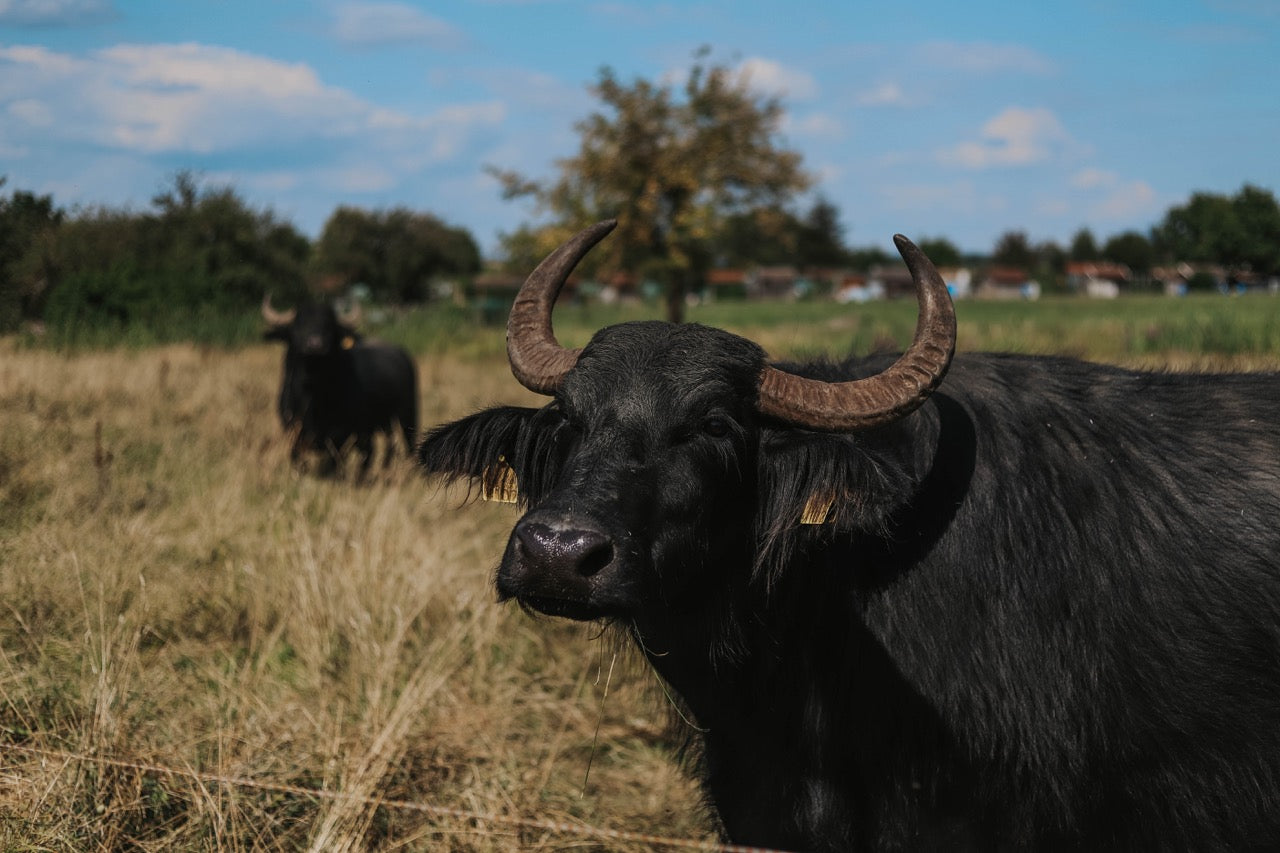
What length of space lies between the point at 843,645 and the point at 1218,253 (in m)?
10.3

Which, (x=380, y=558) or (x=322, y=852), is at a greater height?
(x=380, y=558)

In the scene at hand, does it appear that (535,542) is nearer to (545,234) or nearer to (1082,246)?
(545,234)

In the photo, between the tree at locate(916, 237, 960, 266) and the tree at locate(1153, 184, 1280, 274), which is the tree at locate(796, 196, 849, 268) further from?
the tree at locate(1153, 184, 1280, 274)

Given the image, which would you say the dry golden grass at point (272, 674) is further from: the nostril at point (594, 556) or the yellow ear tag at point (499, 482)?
the nostril at point (594, 556)

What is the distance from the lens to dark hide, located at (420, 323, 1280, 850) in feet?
9.91

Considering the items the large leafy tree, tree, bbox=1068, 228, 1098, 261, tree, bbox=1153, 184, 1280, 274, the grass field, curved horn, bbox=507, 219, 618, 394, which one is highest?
tree, bbox=1068, 228, 1098, 261

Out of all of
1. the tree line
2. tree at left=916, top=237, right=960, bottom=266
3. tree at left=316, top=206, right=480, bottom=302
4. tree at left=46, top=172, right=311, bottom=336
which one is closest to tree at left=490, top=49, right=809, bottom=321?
the tree line

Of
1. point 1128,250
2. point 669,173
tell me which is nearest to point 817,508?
point 669,173

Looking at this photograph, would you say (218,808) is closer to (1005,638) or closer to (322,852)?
(322,852)

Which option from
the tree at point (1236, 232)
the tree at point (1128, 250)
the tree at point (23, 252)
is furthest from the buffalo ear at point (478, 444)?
the tree at point (1128, 250)

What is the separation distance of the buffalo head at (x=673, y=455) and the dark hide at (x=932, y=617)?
0.03ft

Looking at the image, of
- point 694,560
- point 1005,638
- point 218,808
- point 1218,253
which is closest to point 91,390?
point 218,808

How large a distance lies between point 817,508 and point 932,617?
52cm

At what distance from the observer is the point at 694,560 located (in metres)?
2.95
